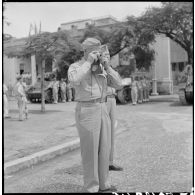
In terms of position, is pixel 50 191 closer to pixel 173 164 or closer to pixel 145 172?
pixel 145 172

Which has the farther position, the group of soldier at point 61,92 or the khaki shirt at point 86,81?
the group of soldier at point 61,92

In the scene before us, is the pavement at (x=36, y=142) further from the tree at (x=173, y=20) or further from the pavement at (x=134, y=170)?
the tree at (x=173, y=20)

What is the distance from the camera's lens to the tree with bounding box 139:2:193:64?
65.4 feet

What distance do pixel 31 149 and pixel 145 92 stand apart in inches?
610

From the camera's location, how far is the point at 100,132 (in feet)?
13.4

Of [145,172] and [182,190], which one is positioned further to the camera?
[145,172]

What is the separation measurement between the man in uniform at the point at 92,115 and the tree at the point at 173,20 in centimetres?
1693

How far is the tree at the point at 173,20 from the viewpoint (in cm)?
1992

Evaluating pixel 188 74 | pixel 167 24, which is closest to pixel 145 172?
pixel 188 74

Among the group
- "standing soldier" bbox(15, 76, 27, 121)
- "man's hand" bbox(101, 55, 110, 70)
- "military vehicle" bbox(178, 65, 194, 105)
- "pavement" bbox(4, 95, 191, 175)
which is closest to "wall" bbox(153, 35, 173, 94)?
"military vehicle" bbox(178, 65, 194, 105)

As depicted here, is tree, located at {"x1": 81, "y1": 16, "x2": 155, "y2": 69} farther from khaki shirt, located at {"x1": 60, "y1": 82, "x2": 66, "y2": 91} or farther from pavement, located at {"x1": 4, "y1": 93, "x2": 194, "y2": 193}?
pavement, located at {"x1": 4, "y1": 93, "x2": 194, "y2": 193}

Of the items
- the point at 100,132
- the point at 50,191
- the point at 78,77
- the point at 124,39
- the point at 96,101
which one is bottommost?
the point at 50,191

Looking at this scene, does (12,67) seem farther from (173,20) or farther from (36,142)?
(36,142)

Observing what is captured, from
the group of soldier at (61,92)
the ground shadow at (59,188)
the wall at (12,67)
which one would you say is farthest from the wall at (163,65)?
the ground shadow at (59,188)
